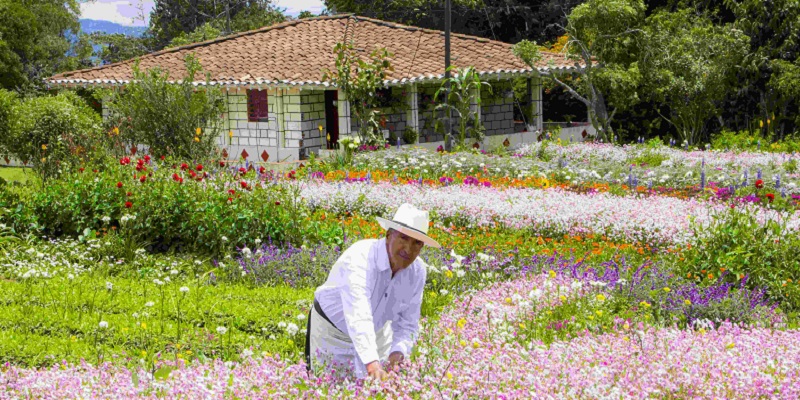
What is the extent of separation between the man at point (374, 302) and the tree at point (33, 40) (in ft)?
112

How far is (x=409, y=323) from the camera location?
438 centimetres

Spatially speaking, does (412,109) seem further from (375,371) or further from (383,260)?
(375,371)

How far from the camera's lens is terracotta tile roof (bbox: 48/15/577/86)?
22500mm

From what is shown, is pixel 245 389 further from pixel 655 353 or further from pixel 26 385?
pixel 655 353

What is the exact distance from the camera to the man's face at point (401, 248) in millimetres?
4074

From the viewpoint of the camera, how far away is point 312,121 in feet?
77.6

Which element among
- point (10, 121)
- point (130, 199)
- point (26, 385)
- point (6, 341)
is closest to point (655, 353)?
point (26, 385)

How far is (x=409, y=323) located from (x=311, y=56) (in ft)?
65.5

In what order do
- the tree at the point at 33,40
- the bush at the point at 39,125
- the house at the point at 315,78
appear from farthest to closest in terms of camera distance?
the tree at the point at 33,40, the house at the point at 315,78, the bush at the point at 39,125

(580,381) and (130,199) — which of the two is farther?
(130,199)

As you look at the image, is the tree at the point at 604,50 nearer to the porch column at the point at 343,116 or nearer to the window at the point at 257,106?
the porch column at the point at 343,116

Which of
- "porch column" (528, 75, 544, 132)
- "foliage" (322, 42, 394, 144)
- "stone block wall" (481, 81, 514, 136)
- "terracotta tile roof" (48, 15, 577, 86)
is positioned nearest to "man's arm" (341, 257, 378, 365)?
"foliage" (322, 42, 394, 144)

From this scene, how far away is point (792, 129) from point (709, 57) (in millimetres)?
2988

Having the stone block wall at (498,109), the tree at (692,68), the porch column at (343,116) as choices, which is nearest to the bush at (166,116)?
the porch column at (343,116)
